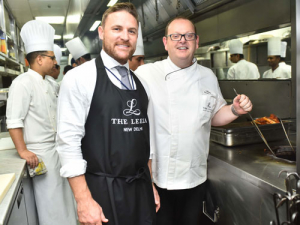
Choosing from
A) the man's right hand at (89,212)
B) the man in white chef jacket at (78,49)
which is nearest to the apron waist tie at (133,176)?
the man's right hand at (89,212)

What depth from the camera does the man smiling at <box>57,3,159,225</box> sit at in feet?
3.54

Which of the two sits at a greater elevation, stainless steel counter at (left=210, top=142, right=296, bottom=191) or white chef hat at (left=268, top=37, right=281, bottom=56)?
white chef hat at (left=268, top=37, right=281, bottom=56)

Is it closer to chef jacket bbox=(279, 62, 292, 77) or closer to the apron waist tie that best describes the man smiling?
the apron waist tie

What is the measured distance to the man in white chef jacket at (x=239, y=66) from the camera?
8.80ft

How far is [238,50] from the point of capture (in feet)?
9.41

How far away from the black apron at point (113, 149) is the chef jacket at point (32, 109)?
3.49ft

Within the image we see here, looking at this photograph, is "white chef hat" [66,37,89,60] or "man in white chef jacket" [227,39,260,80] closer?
"man in white chef jacket" [227,39,260,80]

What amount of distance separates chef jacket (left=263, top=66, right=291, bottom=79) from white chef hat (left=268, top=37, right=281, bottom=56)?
13cm

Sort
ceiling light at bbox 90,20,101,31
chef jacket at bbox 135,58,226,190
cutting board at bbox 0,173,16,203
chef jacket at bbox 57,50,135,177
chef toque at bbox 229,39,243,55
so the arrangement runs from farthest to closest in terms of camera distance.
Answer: ceiling light at bbox 90,20,101,31 < chef toque at bbox 229,39,243,55 < chef jacket at bbox 135,58,226,190 < cutting board at bbox 0,173,16,203 < chef jacket at bbox 57,50,135,177

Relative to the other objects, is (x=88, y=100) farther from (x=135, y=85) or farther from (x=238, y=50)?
(x=238, y=50)

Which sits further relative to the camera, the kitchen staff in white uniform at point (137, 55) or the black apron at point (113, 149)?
the kitchen staff in white uniform at point (137, 55)

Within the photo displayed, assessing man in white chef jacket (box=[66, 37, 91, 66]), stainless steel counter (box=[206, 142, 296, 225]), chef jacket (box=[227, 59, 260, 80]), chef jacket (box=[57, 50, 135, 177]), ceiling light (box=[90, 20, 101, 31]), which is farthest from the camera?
ceiling light (box=[90, 20, 101, 31])

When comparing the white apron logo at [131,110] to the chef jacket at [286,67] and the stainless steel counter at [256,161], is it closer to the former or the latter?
the stainless steel counter at [256,161]

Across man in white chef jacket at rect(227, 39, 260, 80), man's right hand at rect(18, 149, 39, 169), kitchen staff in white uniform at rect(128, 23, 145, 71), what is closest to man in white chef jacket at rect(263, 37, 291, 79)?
man in white chef jacket at rect(227, 39, 260, 80)
